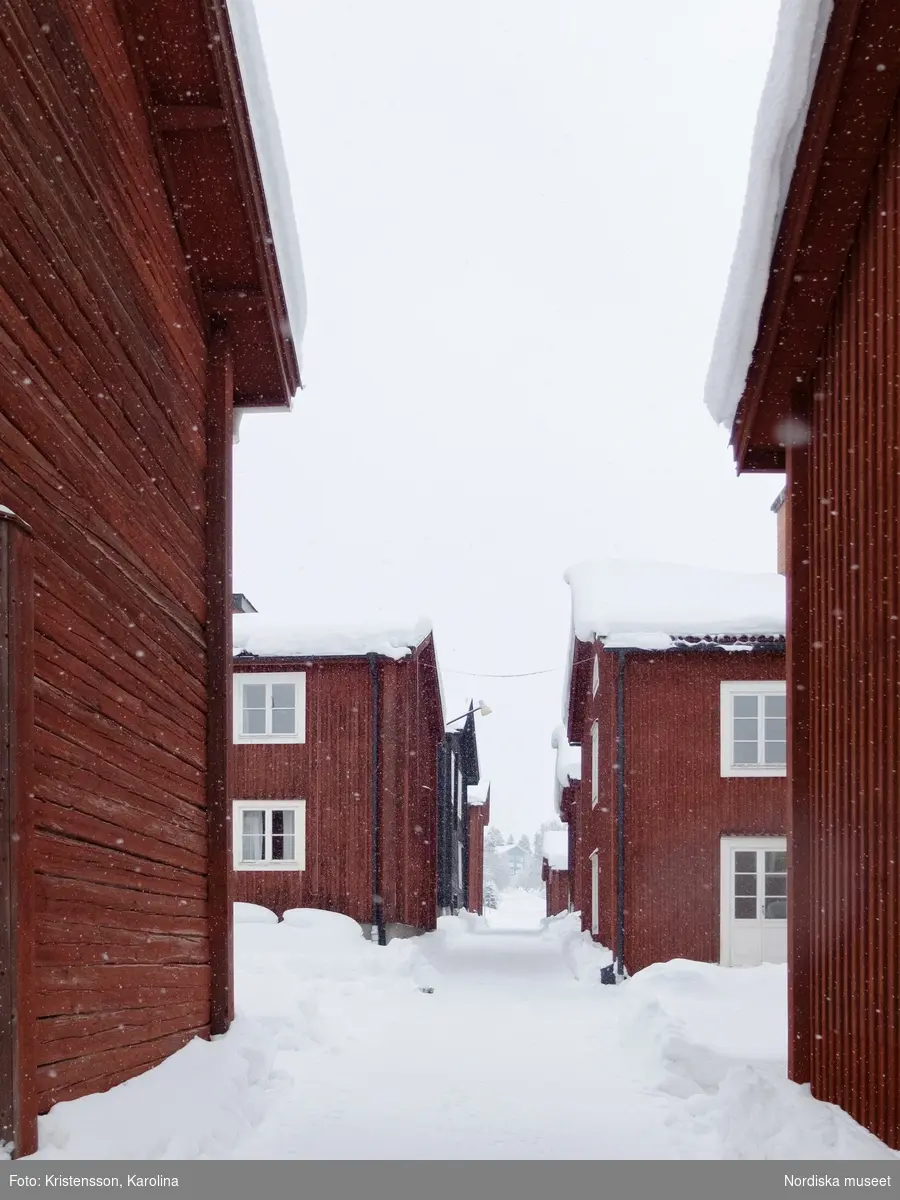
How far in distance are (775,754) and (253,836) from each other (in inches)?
337

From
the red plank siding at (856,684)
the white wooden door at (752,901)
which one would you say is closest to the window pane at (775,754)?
the white wooden door at (752,901)

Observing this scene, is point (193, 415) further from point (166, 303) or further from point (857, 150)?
point (857, 150)

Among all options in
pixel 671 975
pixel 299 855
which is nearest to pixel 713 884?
pixel 671 975

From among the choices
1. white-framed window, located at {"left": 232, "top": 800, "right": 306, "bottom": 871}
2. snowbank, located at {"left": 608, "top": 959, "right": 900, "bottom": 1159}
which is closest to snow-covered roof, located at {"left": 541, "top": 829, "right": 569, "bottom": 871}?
white-framed window, located at {"left": 232, "top": 800, "right": 306, "bottom": 871}

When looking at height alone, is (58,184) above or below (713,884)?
above

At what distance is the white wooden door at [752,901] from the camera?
16.8 meters

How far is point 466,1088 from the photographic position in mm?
8164

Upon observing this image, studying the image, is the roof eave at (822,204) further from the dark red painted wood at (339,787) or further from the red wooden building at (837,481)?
the dark red painted wood at (339,787)

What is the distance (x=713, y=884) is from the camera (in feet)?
55.6

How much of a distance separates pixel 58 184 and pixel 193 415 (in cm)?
283

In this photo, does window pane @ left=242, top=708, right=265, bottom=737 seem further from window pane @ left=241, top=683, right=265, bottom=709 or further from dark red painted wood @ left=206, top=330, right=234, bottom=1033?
dark red painted wood @ left=206, top=330, right=234, bottom=1033

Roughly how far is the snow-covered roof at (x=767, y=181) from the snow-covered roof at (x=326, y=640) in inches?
444
